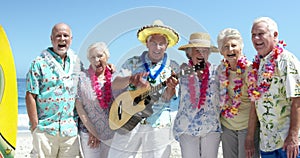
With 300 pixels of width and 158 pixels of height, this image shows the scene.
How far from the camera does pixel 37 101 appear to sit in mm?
3234

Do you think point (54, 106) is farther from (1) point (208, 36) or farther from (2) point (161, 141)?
(1) point (208, 36)

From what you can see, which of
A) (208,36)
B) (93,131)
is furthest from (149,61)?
(93,131)

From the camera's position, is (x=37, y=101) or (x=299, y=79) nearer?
(x=299, y=79)

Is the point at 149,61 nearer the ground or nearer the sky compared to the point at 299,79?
nearer the sky

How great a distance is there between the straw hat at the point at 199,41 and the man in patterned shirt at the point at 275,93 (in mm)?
372

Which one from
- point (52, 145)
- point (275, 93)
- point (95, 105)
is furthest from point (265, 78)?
point (52, 145)

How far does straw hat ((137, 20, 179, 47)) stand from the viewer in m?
2.90

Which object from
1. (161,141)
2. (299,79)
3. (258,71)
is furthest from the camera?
(161,141)

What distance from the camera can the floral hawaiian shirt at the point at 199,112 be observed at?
3143mm

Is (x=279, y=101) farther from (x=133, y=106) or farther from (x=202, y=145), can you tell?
(x=133, y=106)

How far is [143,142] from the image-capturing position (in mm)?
3178

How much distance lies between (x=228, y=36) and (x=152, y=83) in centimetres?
79

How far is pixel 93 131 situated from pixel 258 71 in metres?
1.57

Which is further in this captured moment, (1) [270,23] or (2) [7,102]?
(2) [7,102]
